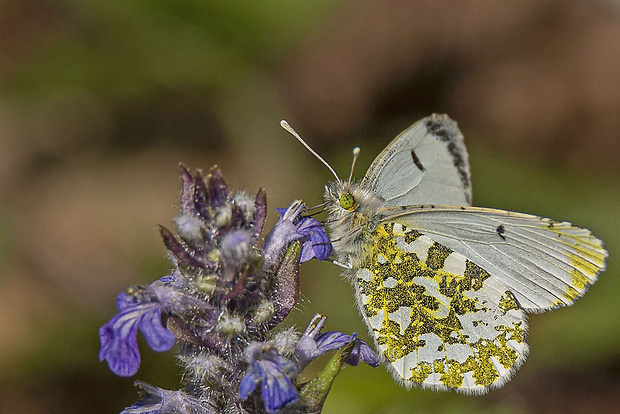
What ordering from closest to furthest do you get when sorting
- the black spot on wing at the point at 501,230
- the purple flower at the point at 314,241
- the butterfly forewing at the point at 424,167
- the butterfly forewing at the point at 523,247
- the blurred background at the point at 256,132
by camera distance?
1. the purple flower at the point at 314,241
2. the butterfly forewing at the point at 523,247
3. the black spot on wing at the point at 501,230
4. the butterfly forewing at the point at 424,167
5. the blurred background at the point at 256,132

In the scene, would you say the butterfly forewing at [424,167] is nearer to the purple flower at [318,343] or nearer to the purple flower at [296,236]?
the purple flower at [296,236]

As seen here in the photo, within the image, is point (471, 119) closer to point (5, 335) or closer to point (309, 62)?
point (309, 62)

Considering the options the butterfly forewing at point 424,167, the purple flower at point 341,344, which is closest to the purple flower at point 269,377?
the purple flower at point 341,344

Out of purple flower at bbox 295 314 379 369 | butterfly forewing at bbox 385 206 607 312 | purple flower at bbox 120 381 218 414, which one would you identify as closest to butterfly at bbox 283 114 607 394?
butterfly forewing at bbox 385 206 607 312

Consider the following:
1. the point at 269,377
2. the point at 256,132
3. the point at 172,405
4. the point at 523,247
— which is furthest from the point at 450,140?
the point at 256,132

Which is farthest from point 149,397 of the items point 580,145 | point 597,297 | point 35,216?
point 580,145

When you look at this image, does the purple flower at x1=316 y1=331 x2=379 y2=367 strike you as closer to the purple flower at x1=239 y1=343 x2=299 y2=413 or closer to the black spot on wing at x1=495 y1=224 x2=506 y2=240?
the purple flower at x1=239 y1=343 x2=299 y2=413
